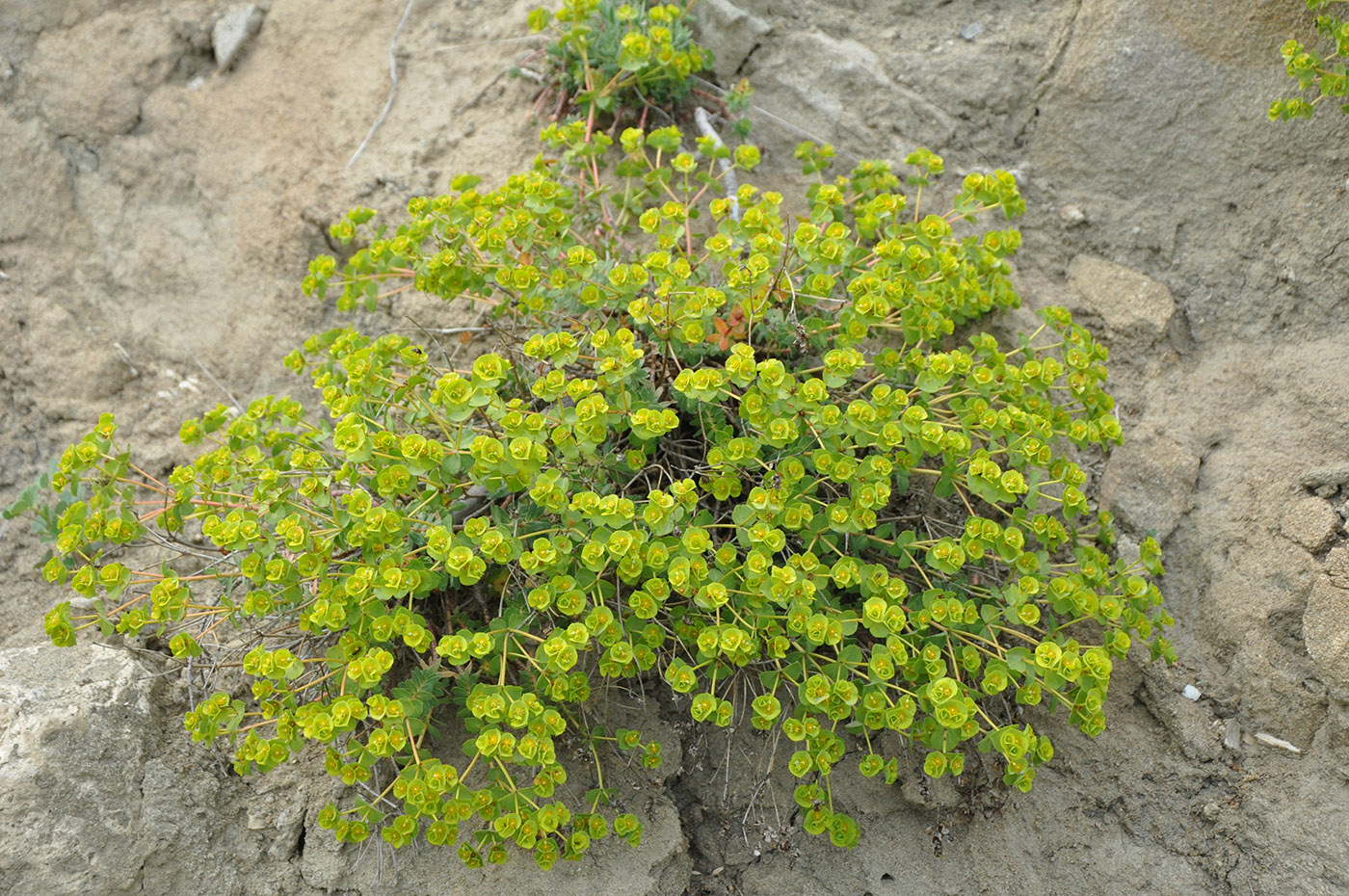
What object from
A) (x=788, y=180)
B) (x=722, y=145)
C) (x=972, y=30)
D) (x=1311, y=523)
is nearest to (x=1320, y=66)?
(x=972, y=30)

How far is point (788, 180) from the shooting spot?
3746 mm

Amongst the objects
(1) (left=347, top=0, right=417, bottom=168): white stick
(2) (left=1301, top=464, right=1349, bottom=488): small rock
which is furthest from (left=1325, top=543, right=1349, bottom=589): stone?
(1) (left=347, top=0, right=417, bottom=168): white stick

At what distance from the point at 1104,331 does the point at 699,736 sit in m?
1.94

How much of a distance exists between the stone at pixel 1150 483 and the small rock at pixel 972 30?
179 cm

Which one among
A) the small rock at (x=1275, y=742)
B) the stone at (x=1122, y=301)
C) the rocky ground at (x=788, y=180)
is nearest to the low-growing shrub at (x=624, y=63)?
the rocky ground at (x=788, y=180)

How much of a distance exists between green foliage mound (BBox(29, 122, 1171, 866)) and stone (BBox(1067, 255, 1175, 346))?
0.58 m

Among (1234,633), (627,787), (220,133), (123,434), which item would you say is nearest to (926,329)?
(1234,633)

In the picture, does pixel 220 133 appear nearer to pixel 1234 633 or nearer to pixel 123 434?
pixel 123 434

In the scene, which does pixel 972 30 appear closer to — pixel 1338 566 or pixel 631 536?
pixel 1338 566

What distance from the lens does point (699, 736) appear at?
2.80m

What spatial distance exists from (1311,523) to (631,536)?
1.93 metres

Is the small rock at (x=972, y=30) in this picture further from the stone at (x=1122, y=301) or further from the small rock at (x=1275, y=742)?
the small rock at (x=1275, y=742)

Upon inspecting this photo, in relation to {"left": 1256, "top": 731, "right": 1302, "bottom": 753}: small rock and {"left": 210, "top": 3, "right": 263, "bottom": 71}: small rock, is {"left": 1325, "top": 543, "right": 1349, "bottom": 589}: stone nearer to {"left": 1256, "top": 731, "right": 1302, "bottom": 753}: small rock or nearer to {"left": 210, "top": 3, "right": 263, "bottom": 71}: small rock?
{"left": 1256, "top": 731, "right": 1302, "bottom": 753}: small rock

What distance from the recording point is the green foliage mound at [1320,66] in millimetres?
2816
